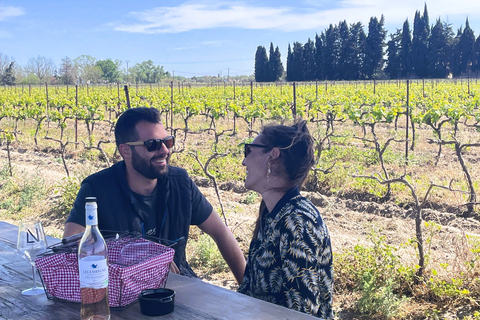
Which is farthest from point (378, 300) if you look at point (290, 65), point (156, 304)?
point (290, 65)

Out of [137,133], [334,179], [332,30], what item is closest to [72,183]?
[334,179]

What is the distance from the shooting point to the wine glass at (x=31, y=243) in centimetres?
188

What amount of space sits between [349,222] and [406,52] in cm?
5650

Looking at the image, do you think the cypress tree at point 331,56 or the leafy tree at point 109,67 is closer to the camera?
the cypress tree at point 331,56

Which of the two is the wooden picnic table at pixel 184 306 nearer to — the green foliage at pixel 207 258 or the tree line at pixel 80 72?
the green foliage at pixel 207 258

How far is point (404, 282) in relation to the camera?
427 centimetres

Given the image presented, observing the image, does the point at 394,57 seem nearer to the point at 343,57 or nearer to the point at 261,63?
the point at 343,57

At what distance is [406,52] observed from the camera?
5759cm

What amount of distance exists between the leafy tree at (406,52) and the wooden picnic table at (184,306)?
58025 millimetres

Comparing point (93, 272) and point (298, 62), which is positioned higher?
point (298, 62)

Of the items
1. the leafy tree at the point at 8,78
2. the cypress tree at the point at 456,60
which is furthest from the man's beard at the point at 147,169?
the leafy tree at the point at 8,78

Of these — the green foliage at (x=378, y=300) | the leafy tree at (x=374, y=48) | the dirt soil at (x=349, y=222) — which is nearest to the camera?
the green foliage at (x=378, y=300)

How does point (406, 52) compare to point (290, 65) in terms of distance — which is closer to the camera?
point (406, 52)

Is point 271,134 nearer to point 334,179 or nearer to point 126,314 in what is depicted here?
point 126,314
